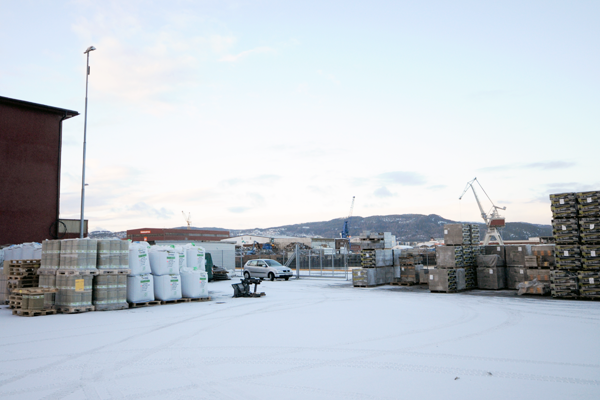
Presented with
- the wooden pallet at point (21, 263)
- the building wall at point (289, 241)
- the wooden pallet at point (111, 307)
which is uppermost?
the building wall at point (289, 241)

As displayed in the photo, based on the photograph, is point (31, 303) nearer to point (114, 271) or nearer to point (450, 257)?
point (114, 271)

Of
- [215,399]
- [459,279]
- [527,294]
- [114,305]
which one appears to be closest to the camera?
[215,399]

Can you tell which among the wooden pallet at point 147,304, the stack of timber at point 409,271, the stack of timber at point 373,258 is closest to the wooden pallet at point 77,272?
the wooden pallet at point 147,304

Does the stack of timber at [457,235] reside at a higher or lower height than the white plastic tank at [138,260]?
higher

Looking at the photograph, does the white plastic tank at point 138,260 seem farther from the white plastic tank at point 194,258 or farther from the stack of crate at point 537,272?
the stack of crate at point 537,272

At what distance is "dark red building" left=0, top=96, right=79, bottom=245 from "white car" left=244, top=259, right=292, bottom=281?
1255 centimetres

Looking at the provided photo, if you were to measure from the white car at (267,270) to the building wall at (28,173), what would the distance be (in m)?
12.8

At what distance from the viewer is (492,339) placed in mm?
9430

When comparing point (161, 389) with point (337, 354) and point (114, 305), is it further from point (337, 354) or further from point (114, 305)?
point (114, 305)

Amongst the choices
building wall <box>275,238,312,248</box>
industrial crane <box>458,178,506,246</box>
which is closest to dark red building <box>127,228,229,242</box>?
building wall <box>275,238,312,248</box>

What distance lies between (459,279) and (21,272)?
1736 cm

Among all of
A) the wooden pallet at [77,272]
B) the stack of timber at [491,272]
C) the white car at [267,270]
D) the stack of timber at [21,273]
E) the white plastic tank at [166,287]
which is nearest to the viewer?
the wooden pallet at [77,272]

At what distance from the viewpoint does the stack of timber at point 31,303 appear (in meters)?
13.7

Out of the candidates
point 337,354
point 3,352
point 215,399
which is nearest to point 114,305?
point 3,352
